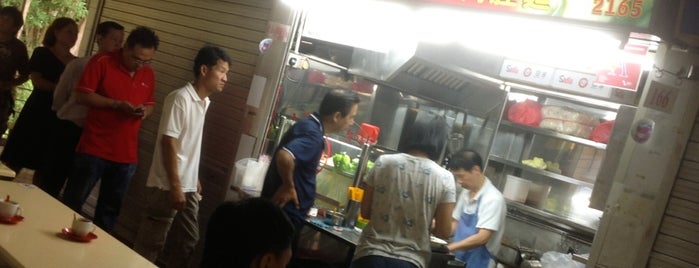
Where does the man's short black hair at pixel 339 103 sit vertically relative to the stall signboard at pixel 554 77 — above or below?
below

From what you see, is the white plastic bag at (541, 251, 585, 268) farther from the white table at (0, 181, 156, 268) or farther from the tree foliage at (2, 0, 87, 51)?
the tree foliage at (2, 0, 87, 51)

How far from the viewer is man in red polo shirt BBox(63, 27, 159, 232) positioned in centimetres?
495

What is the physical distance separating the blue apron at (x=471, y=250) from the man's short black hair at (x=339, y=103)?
1738mm

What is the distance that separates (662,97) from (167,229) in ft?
12.0

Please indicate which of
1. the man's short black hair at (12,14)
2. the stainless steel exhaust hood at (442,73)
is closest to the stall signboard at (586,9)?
the stainless steel exhaust hood at (442,73)

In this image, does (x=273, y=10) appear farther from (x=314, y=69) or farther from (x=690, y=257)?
(x=690, y=257)

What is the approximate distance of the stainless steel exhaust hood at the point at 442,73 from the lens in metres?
6.03

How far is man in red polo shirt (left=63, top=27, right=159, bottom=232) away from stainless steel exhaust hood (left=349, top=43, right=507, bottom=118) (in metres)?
2.08

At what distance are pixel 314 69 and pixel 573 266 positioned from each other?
290cm

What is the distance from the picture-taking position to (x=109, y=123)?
503 centimetres

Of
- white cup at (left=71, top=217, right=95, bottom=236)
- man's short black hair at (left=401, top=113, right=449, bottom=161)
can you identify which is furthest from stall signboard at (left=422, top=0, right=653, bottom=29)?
white cup at (left=71, top=217, right=95, bottom=236)

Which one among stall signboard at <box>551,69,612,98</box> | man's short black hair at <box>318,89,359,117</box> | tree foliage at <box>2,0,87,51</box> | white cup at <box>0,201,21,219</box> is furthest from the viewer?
tree foliage at <box>2,0,87,51</box>

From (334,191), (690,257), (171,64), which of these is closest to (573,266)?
(690,257)

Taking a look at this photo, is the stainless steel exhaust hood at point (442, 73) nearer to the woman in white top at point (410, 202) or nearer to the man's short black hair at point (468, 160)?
the man's short black hair at point (468, 160)
